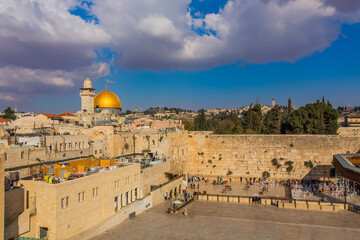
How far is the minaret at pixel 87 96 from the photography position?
43094 mm

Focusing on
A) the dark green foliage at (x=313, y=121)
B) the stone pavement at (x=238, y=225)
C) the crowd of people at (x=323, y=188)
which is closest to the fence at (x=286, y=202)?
the stone pavement at (x=238, y=225)

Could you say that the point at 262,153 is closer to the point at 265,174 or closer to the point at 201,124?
the point at 265,174

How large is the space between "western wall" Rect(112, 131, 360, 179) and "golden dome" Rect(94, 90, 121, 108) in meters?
14.3

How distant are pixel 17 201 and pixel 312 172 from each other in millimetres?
27033

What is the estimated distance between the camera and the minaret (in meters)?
43.1

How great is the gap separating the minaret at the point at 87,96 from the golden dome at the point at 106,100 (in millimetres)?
1121

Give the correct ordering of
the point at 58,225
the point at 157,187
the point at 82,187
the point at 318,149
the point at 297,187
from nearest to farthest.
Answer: the point at 58,225
the point at 82,187
the point at 157,187
the point at 297,187
the point at 318,149

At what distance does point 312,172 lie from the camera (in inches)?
1219

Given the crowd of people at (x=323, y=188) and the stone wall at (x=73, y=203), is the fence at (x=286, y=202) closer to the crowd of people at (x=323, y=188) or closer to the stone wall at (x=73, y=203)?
the crowd of people at (x=323, y=188)

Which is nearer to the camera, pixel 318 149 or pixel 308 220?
pixel 308 220

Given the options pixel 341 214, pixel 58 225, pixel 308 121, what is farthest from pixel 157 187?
pixel 308 121

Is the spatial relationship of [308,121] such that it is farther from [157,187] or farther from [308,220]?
[157,187]

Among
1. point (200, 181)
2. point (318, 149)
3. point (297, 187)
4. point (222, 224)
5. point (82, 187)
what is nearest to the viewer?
point (82, 187)

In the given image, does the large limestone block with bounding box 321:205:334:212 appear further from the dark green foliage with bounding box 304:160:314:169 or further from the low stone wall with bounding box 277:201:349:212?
the dark green foliage with bounding box 304:160:314:169
